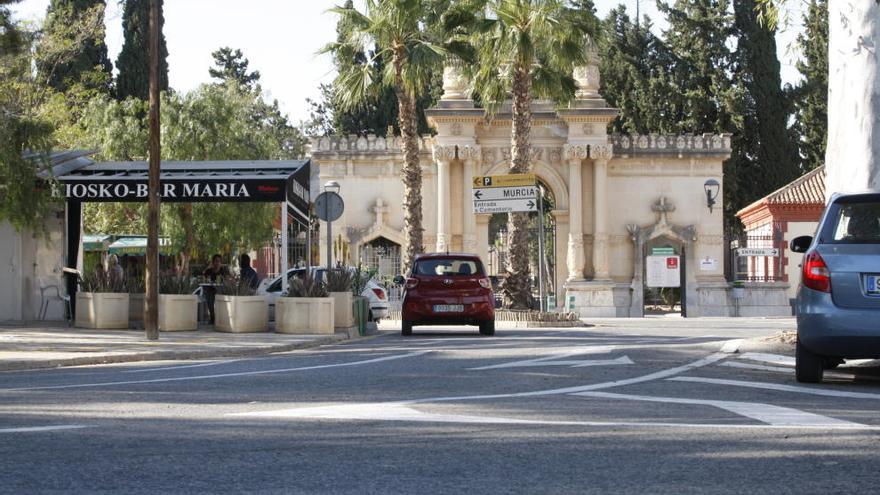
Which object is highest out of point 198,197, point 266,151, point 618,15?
point 618,15

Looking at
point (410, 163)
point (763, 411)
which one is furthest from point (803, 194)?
point (763, 411)

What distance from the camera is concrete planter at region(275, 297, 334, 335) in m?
23.3

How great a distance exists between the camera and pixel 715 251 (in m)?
47.2

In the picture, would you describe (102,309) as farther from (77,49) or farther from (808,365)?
(77,49)

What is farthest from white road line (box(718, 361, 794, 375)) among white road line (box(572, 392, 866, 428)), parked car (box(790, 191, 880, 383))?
white road line (box(572, 392, 866, 428))

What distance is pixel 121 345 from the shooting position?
63.3ft

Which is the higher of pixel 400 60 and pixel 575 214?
pixel 400 60

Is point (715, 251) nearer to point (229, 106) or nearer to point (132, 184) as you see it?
point (229, 106)

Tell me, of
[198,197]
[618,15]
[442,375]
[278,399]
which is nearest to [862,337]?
[442,375]

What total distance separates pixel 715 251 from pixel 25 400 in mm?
38980

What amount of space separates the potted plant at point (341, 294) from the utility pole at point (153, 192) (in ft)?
15.6

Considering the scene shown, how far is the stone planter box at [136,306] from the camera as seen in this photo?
80.8 ft

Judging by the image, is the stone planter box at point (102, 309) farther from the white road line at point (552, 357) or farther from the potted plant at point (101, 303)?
the white road line at point (552, 357)

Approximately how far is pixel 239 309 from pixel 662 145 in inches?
1081
